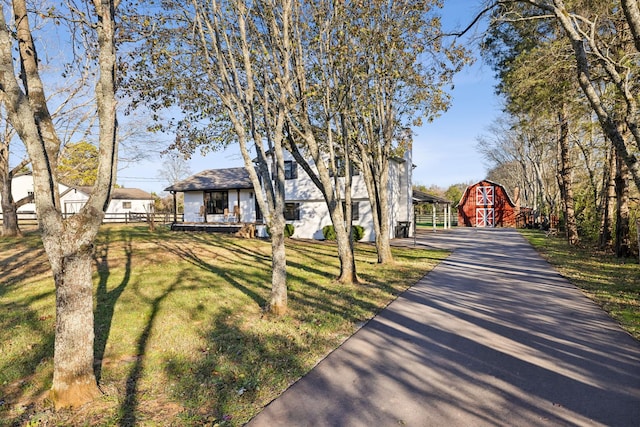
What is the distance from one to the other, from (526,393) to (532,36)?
1152 cm

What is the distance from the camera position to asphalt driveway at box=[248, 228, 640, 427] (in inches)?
138

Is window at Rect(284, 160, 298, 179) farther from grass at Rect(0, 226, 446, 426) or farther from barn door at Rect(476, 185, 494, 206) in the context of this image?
barn door at Rect(476, 185, 494, 206)

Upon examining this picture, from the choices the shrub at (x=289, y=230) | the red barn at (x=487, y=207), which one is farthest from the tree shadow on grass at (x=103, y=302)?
the red barn at (x=487, y=207)

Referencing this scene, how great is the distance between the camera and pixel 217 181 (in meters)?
28.4

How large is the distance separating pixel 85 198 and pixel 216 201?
26.0m

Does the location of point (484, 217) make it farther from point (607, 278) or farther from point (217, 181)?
point (607, 278)

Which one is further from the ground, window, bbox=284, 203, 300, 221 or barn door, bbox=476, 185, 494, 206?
barn door, bbox=476, 185, 494, 206

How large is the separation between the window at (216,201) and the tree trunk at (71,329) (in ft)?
79.7

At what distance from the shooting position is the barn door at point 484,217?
134 feet

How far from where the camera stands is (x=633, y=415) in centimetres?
343

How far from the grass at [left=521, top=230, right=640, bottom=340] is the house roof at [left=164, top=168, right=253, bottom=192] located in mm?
18921

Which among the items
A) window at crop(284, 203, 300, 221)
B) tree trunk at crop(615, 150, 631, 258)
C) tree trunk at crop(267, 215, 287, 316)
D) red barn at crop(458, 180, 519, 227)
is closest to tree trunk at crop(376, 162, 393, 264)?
tree trunk at crop(267, 215, 287, 316)

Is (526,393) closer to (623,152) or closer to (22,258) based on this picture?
(623,152)

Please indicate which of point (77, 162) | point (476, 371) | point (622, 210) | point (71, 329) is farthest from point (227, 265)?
point (77, 162)
